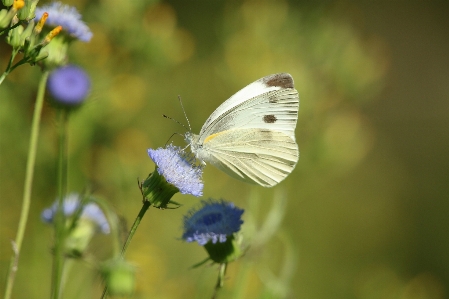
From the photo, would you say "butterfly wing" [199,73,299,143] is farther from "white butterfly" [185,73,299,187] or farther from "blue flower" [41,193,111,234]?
"blue flower" [41,193,111,234]

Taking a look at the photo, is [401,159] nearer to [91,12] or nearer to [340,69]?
[340,69]

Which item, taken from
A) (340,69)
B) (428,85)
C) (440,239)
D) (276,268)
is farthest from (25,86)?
(428,85)

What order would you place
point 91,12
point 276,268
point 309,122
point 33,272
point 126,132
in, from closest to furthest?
1. point 33,272
2. point 91,12
3. point 126,132
4. point 309,122
5. point 276,268

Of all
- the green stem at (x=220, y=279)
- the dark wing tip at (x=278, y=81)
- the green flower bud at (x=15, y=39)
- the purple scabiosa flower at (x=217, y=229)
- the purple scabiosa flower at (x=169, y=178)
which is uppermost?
the dark wing tip at (x=278, y=81)

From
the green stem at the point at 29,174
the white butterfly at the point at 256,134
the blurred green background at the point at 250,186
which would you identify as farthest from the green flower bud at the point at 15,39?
the white butterfly at the point at 256,134

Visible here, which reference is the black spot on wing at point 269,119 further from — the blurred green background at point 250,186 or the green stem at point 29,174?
the green stem at point 29,174

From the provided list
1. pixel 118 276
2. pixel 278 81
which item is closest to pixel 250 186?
pixel 278 81

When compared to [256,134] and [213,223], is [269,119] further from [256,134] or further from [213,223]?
[213,223]
